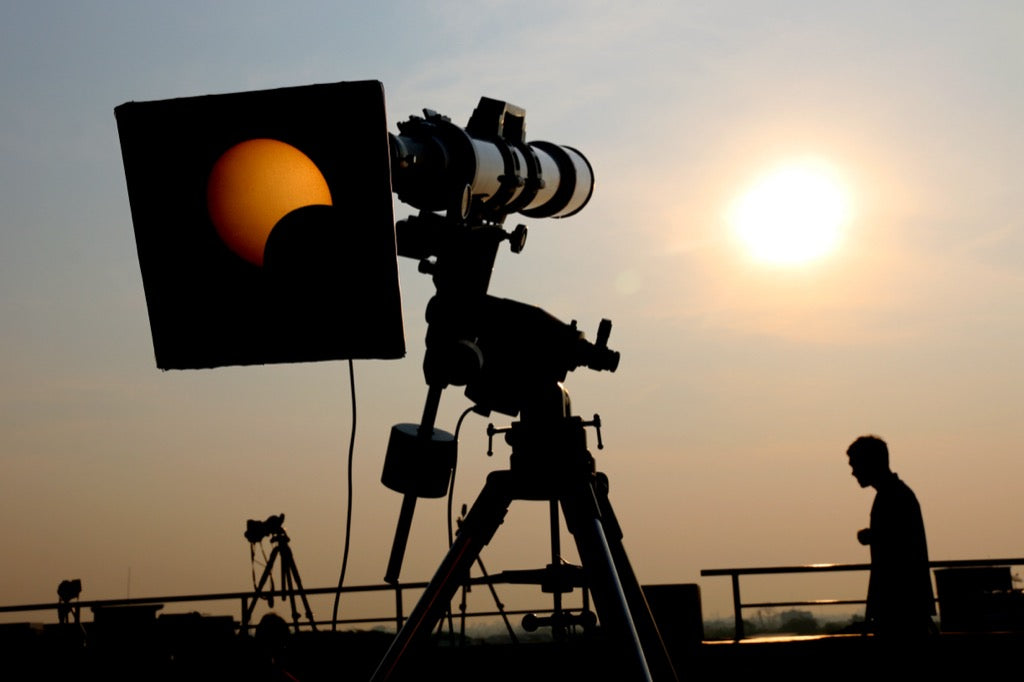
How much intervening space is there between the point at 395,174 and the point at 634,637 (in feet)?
4.83

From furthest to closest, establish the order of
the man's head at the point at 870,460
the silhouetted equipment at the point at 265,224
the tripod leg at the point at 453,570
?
the man's head at the point at 870,460 → the tripod leg at the point at 453,570 → the silhouetted equipment at the point at 265,224

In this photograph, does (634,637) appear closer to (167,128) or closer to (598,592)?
(598,592)

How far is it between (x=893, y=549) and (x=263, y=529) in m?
6.77

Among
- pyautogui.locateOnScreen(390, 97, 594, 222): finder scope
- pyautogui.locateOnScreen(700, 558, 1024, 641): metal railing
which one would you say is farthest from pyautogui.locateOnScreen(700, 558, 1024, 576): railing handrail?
pyautogui.locateOnScreen(390, 97, 594, 222): finder scope

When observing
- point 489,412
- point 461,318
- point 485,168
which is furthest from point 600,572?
point 485,168

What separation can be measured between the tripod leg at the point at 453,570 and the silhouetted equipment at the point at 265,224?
1104mm

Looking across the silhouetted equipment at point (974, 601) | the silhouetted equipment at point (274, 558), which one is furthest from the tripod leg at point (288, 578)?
the silhouetted equipment at point (974, 601)

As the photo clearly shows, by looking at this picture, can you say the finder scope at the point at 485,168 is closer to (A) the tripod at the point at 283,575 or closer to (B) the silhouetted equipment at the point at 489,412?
(B) the silhouetted equipment at the point at 489,412

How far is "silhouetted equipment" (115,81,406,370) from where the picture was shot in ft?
7.64

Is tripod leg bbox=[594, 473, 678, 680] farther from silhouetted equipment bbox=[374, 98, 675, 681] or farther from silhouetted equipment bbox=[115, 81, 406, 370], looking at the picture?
silhouetted equipment bbox=[115, 81, 406, 370]

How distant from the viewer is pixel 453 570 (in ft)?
11.3

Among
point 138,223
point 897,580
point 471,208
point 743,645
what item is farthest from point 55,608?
point 138,223

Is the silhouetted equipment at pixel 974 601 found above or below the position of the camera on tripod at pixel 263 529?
below

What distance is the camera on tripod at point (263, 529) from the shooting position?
11.7 meters
